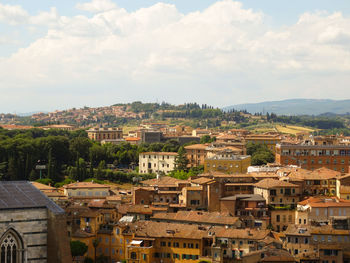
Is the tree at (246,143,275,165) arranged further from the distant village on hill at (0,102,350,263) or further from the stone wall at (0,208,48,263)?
the stone wall at (0,208,48,263)

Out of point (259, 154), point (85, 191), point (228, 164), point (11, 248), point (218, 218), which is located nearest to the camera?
point (11, 248)

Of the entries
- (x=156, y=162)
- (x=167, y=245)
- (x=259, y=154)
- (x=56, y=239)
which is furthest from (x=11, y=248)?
(x=156, y=162)

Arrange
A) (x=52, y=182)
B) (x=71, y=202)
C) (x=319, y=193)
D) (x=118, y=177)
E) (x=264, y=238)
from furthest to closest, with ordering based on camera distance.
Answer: (x=118, y=177)
(x=52, y=182)
(x=319, y=193)
(x=71, y=202)
(x=264, y=238)

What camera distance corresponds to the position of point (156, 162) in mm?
92250

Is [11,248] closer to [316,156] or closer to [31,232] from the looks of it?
[31,232]

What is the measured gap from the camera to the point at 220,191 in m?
55.7

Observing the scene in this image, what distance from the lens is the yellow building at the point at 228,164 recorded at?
74.4m

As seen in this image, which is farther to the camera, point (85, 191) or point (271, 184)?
point (85, 191)

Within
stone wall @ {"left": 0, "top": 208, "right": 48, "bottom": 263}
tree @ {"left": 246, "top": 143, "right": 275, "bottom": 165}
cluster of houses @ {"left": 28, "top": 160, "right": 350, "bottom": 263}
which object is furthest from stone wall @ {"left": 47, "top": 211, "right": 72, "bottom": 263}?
tree @ {"left": 246, "top": 143, "right": 275, "bottom": 165}

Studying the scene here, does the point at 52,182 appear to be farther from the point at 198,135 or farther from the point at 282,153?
the point at 198,135

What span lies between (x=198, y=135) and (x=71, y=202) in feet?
290

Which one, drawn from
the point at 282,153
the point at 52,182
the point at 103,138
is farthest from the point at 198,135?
the point at 52,182

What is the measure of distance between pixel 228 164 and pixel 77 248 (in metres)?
35.1

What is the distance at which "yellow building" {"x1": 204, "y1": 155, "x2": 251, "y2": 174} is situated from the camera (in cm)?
7444
